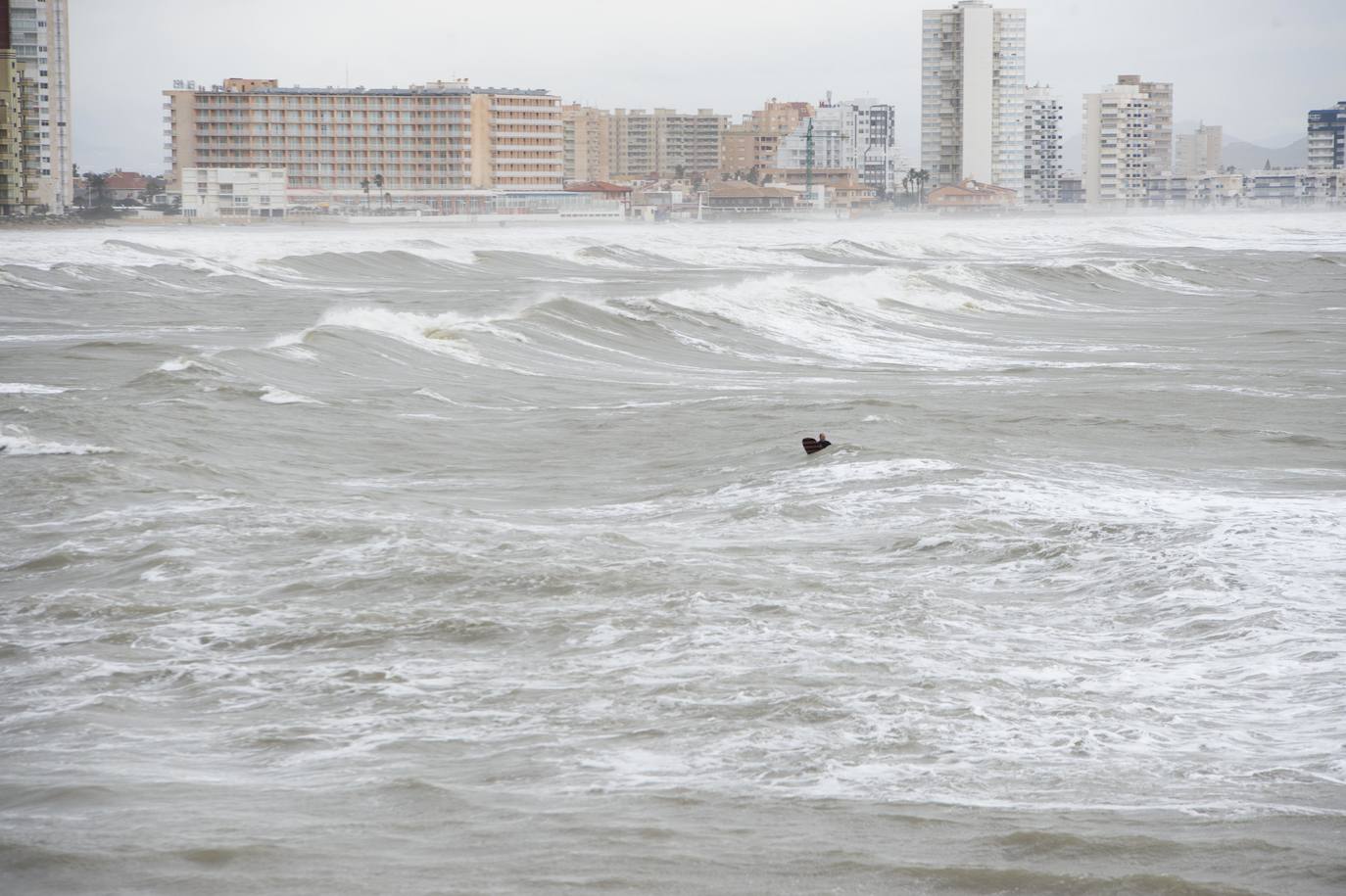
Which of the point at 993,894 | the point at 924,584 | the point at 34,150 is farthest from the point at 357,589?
the point at 34,150

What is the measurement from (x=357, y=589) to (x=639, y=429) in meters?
6.54

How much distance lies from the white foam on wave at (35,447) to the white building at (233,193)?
111m

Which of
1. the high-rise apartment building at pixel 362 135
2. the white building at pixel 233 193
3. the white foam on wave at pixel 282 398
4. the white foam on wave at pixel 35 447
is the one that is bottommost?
the white foam on wave at pixel 35 447

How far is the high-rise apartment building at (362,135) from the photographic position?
15012cm

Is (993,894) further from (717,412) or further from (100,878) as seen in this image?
(717,412)

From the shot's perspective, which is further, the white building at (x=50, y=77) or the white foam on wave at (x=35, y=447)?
the white building at (x=50, y=77)

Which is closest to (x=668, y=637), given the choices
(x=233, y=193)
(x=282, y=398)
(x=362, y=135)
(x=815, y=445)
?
(x=815, y=445)

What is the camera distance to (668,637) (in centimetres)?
770

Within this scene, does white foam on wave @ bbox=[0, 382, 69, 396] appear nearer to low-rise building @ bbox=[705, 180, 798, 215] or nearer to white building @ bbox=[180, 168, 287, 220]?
white building @ bbox=[180, 168, 287, 220]

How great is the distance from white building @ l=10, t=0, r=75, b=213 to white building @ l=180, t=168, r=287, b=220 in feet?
33.2

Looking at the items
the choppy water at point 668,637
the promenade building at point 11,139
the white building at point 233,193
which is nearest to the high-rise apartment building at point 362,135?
the white building at point 233,193

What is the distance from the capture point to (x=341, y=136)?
152 meters

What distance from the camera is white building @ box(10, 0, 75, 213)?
129m

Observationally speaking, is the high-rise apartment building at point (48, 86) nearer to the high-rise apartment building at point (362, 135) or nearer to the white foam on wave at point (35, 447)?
the high-rise apartment building at point (362, 135)
